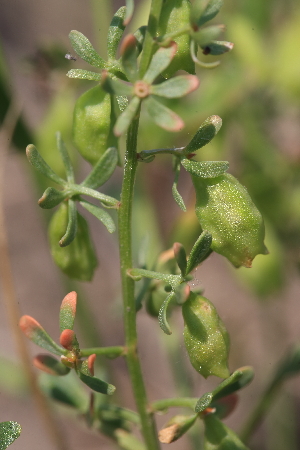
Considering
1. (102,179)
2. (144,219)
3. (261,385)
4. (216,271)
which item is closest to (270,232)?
(144,219)

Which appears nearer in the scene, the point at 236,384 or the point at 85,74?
the point at 85,74

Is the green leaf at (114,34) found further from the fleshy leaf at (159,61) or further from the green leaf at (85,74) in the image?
the fleshy leaf at (159,61)

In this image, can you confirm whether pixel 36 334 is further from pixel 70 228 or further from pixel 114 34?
pixel 114 34

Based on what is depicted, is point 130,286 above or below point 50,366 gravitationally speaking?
above

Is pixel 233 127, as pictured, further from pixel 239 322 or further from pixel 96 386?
pixel 96 386

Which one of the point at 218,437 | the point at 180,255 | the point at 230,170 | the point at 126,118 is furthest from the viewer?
the point at 230,170

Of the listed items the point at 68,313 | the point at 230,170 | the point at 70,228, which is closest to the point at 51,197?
the point at 70,228
